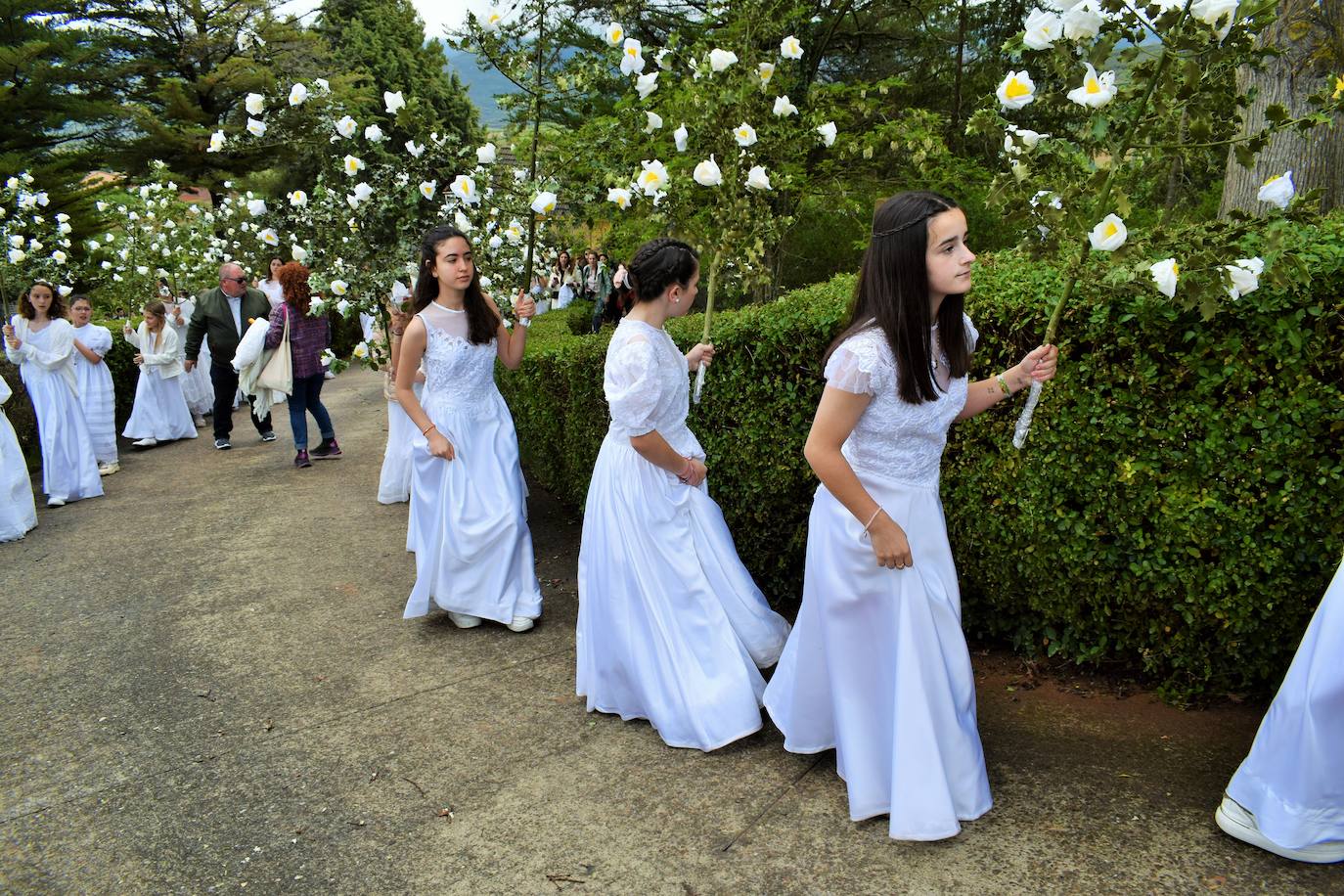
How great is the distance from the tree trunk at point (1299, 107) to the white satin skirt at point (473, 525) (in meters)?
4.47

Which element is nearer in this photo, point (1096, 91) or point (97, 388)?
point (1096, 91)

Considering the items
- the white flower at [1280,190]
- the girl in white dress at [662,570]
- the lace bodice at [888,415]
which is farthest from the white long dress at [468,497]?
the white flower at [1280,190]

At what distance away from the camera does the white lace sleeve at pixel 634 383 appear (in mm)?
3771

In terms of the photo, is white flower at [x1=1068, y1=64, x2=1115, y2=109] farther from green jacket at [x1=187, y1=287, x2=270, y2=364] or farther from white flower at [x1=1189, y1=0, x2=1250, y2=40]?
green jacket at [x1=187, y1=287, x2=270, y2=364]

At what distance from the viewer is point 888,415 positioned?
302 cm

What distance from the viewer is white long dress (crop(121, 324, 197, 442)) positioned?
1199 centimetres

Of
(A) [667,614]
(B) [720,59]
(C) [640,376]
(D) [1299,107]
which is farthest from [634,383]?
(D) [1299,107]

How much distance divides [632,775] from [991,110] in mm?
2645

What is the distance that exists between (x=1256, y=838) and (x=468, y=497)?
3.82m

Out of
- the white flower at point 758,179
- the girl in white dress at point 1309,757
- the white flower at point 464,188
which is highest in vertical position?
the white flower at point 464,188

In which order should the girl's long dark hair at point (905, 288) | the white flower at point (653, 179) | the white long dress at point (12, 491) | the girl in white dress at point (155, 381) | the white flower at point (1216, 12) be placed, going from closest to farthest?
the white flower at point (1216, 12), the girl's long dark hair at point (905, 288), the white flower at point (653, 179), the white long dress at point (12, 491), the girl in white dress at point (155, 381)

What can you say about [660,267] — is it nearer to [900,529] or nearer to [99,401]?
[900,529]

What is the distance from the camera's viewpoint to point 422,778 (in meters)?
3.67

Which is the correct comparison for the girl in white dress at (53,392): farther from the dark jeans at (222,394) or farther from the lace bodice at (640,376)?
the lace bodice at (640,376)
